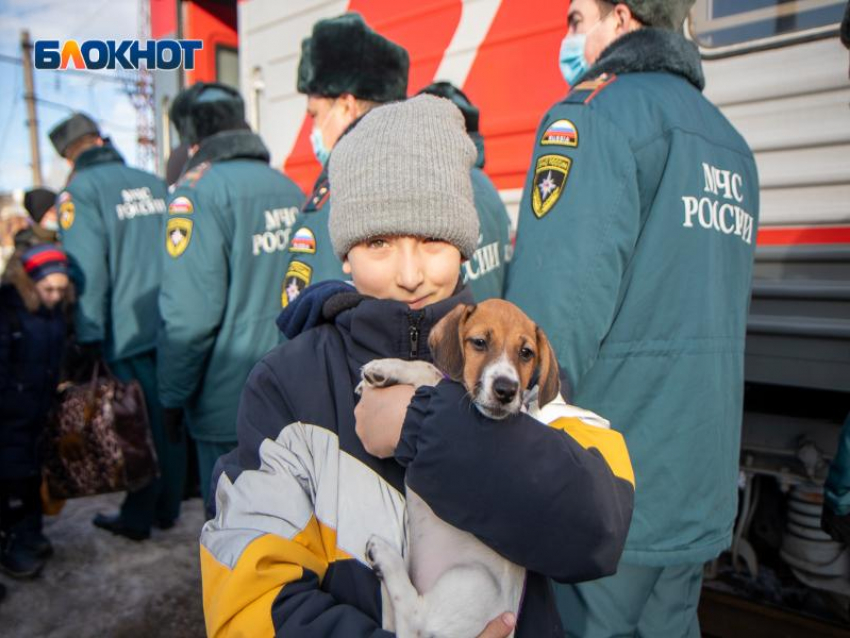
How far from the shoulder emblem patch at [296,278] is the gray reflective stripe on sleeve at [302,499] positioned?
1261 millimetres

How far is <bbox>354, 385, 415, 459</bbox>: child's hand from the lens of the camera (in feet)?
3.67

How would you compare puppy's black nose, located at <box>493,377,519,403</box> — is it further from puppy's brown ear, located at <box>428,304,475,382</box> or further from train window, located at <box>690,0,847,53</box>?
train window, located at <box>690,0,847,53</box>

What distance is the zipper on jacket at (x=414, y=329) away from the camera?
1282 millimetres

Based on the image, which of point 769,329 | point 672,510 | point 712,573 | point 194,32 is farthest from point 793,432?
point 194,32

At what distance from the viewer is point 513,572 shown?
117 cm

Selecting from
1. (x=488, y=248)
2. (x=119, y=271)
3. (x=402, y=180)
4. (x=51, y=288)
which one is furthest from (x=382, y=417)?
(x=119, y=271)

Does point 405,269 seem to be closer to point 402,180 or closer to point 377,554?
point 402,180

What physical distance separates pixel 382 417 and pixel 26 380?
3.39 meters

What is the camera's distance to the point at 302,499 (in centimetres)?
113

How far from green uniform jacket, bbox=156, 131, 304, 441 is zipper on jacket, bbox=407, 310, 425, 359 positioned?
200 centimetres

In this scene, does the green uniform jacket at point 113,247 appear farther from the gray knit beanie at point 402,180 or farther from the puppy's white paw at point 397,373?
the puppy's white paw at point 397,373

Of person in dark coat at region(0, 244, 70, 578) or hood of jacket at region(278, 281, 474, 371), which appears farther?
person in dark coat at region(0, 244, 70, 578)

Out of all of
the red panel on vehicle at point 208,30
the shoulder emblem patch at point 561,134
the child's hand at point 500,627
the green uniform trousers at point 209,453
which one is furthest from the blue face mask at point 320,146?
the red panel on vehicle at point 208,30

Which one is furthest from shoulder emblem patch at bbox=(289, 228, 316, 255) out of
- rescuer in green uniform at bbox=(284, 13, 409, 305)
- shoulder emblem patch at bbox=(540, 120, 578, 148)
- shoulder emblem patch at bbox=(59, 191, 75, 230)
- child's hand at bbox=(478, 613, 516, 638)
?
shoulder emblem patch at bbox=(59, 191, 75, 230)
